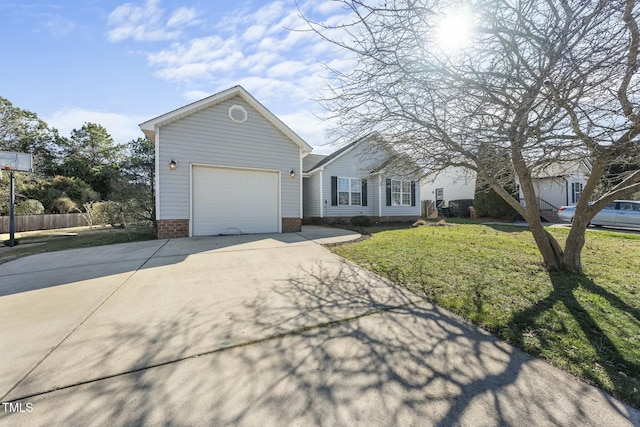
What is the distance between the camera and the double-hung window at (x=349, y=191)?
46.6 feet

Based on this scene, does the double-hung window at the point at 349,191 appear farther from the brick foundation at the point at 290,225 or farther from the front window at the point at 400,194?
the brick foundation at the point at 290,225

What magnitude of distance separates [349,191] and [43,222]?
778 inches

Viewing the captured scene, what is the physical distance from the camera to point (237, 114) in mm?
9266

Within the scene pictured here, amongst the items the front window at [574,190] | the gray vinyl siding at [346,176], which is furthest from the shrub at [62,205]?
the front window at [574,190]

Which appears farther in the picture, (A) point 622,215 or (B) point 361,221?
(B) point 361,221

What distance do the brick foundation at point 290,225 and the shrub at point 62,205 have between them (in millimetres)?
19383

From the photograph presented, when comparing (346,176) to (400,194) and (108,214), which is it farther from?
(108,214)

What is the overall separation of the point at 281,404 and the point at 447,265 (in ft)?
14.1

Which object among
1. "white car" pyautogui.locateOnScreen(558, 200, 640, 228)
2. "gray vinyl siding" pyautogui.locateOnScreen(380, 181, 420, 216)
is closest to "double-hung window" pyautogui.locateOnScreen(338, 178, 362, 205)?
"gray vinyl siding" pyautogui.locateOnScreen(380, 181, 420, 216)

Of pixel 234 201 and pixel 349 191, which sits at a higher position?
pixel 349 191

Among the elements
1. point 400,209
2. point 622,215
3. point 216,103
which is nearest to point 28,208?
point 216,103

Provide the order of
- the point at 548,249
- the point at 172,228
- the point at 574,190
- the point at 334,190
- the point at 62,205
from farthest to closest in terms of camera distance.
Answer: the point at 62,205 → the point at 574,190 → the point at 334,190 → the point at 172,228 → the point at 548,249

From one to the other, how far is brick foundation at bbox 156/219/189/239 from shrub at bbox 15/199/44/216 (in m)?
15.1

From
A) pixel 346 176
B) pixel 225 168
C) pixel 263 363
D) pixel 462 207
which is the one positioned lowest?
pixel 263 363
